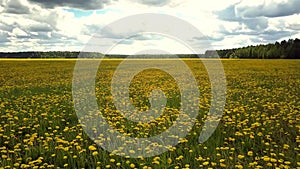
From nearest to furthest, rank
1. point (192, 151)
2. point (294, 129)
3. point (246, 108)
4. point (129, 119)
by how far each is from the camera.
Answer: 1. point (192, 151)
2. point (294, 129)
3. point (129, 119)
4. point (246, 108)

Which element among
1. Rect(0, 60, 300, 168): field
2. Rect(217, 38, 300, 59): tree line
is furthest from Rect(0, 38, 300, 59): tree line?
Rect(0, 60, 300, 168): field

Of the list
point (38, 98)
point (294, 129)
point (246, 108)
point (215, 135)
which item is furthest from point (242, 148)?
point (38, 98)

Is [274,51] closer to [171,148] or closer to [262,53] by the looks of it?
[262,53]

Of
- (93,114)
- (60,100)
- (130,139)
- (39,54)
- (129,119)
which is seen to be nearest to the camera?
(130,139)

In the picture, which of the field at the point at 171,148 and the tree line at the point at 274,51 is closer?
the field at the point at 171,148

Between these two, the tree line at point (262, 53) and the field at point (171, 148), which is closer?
the field at point (171, 148)

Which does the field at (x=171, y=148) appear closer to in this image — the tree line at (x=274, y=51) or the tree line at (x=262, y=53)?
the tree line at (x=262, y=53)

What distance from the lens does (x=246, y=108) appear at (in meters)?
9.02

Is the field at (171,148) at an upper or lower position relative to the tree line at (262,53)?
lower

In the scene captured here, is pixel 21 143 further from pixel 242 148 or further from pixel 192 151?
pixel 242 148

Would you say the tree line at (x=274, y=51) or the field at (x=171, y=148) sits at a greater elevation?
the tree line at (x=274, y=51)

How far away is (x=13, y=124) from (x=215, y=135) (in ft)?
14.5

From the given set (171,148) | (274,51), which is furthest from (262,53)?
(171,148)

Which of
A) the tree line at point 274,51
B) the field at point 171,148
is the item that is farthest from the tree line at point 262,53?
the field at point 171,148
